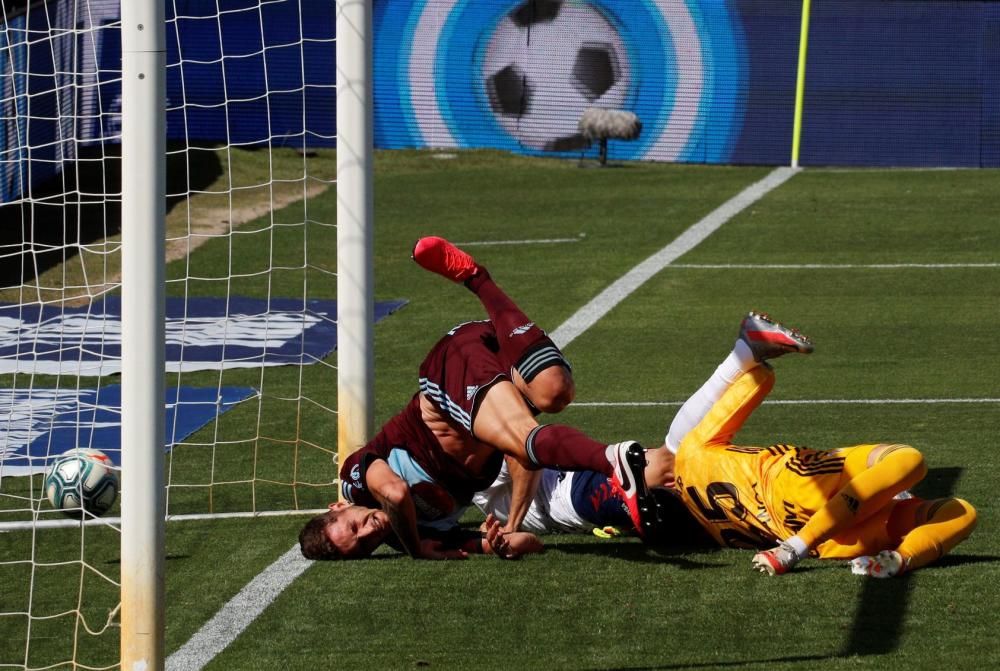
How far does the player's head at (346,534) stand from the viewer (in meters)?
6.59

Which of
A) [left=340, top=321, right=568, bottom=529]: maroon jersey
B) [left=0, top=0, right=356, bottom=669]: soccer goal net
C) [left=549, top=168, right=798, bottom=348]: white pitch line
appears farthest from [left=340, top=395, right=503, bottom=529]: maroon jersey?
[left=549, top=168, right=798, bottom=348]: white pitch line

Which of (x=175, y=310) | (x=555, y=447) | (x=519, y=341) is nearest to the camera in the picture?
(x=555, y=447)

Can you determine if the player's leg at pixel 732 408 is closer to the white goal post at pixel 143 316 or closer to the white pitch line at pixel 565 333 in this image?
the white pitch line at pixel 565 333

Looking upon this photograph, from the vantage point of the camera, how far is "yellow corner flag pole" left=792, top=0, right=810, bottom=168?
22281mm

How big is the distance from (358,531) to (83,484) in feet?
4.66

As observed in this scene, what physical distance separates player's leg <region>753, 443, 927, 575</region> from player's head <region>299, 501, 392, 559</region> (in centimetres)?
166

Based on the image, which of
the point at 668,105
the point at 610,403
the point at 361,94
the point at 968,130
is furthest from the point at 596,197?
the point at 361,94

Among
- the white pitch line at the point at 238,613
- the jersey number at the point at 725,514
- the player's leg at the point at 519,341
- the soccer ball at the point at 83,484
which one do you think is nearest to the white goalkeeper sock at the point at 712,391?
the jersey number at the point at 725,514

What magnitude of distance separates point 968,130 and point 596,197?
23.4ft

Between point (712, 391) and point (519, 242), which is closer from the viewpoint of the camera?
point (712, 391)

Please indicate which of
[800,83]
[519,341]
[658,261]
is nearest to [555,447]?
[519,341]

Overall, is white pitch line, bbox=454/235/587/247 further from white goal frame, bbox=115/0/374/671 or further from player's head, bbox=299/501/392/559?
white goal frame, bbox=115/0/374/671

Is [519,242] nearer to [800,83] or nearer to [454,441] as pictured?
[800,83]

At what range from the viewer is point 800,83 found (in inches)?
887
